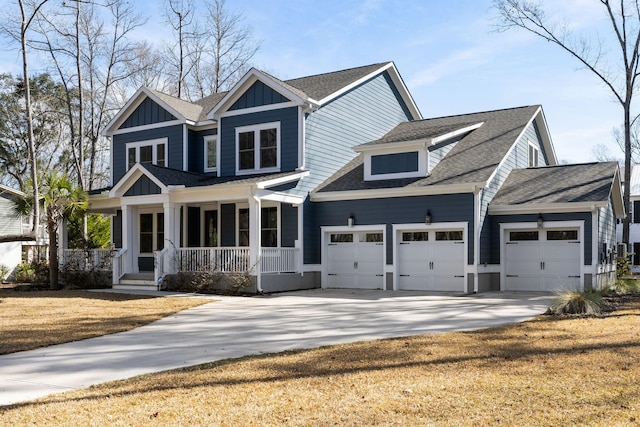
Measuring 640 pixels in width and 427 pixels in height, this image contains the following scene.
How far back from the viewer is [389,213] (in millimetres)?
19609

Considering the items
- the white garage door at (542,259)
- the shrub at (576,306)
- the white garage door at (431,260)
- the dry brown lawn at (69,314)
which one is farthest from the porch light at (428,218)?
the dry brown lawn at (69,314)

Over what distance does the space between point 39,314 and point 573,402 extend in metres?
11.0

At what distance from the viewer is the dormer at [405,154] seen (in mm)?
20000

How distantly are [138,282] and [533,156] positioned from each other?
1598 cm

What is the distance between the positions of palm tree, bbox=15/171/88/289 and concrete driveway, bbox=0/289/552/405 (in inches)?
279

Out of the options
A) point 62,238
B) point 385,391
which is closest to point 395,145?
point 62,238

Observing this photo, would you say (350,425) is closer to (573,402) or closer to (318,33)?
(573,402)

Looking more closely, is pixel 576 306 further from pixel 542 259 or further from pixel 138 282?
pixel 138 282

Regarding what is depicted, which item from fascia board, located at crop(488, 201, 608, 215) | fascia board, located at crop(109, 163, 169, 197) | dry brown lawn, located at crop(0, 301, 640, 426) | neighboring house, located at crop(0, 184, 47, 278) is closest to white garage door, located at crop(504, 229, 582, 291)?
fascia board, located at crop(488, 201, 608, 215)

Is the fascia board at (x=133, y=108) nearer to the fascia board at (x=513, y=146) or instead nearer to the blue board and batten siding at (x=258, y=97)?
the blue board and batten siding at (x=258, y=97)

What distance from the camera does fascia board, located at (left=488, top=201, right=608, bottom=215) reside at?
58.8 ft

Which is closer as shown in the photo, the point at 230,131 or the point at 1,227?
the point at 230,131

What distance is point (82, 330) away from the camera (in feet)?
35.2

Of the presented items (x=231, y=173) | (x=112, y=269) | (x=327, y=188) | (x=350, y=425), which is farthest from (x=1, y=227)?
(x=350, y=425)
